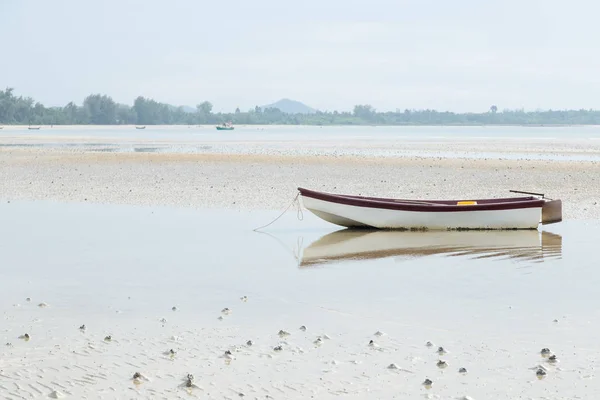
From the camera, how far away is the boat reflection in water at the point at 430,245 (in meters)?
15.8

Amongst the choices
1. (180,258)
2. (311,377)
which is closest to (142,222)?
(180,258)

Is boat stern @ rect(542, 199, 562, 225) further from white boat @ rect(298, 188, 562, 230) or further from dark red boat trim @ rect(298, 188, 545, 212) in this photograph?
dark red boat trim @ rect(298, 188, 545, 212)

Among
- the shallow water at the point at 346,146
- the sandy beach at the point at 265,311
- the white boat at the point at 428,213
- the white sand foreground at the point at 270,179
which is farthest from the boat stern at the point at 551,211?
the shallow water at the point at 346,146

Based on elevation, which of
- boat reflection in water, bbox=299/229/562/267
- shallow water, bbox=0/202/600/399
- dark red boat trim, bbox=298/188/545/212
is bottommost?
boat reflection in water, bbox=299/229/562/267

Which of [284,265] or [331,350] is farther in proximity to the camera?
[284,265]

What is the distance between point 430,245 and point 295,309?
6.57 metres

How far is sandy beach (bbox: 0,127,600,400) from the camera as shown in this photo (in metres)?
7.85

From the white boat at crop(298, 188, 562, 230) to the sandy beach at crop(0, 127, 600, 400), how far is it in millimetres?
658

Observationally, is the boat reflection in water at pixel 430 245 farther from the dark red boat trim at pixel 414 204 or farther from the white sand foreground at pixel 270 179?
the white sand foreground at pixel 270 179

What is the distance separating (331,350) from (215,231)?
975 cm

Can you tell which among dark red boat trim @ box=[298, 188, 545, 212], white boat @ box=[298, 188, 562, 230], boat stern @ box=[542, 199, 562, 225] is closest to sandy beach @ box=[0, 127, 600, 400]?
boat stern @ box=[542, 199, 562, 225]

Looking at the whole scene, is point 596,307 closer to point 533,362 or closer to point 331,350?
point 533,362

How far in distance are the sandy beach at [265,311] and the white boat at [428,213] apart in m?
0.66

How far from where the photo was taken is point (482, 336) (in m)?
9.62
